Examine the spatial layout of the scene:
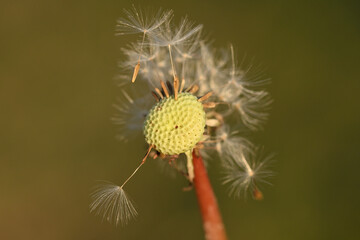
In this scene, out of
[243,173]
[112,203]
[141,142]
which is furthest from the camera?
[141,142]

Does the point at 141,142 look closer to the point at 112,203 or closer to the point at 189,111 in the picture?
the point at 112,203

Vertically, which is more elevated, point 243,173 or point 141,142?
point 141,142

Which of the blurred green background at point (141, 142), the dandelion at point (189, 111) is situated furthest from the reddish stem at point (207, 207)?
the blurred green background at point (141, 142)

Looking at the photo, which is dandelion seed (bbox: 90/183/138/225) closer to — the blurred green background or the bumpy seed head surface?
the bumpy seed head surface

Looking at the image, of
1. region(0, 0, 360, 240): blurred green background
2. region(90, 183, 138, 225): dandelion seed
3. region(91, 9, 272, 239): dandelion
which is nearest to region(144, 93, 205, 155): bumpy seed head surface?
region(91, 9, 272, 239): dandelion

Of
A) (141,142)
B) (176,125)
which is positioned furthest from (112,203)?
(141,142)

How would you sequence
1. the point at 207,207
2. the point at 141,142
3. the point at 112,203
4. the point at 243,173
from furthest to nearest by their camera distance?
the point at 141,142 < the point at 243,173 < the point at 112,203 < the point at 207,207

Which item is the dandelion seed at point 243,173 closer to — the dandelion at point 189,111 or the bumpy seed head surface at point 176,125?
the dandelion at point 189,111

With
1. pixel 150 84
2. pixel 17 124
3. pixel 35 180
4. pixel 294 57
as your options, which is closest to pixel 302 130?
pixel 294 57

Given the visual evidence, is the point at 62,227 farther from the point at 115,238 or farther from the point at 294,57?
the point at 294,57
